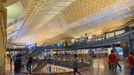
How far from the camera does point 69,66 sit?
2542 centimetres

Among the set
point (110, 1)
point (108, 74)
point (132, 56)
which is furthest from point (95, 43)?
point (132, 56)

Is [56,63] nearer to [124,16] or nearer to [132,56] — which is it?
[132,56]

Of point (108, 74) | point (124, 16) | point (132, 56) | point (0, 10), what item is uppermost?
point (124, 16)

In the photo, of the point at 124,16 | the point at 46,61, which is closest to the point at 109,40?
the point at 46,61

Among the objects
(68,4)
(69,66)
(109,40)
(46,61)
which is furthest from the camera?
(68,4)

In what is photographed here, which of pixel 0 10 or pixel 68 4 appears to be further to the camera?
pixel 68 4

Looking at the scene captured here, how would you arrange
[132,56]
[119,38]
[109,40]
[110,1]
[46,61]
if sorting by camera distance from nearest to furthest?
[132,56]
[46,61]
[119,38]
[109,40]
[110,1]

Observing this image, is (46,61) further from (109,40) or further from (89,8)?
A: (89,8)

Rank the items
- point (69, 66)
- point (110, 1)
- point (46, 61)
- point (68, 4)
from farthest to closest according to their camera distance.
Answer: point (68, 4)
point (110, 1)
point (46, 61)
point (69, 66)

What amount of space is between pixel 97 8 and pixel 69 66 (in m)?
23.8

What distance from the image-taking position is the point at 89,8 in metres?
48.9

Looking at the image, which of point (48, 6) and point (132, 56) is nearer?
point (132, 56)

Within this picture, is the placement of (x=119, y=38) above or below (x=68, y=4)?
below

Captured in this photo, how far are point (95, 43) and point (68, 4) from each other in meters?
8.13
